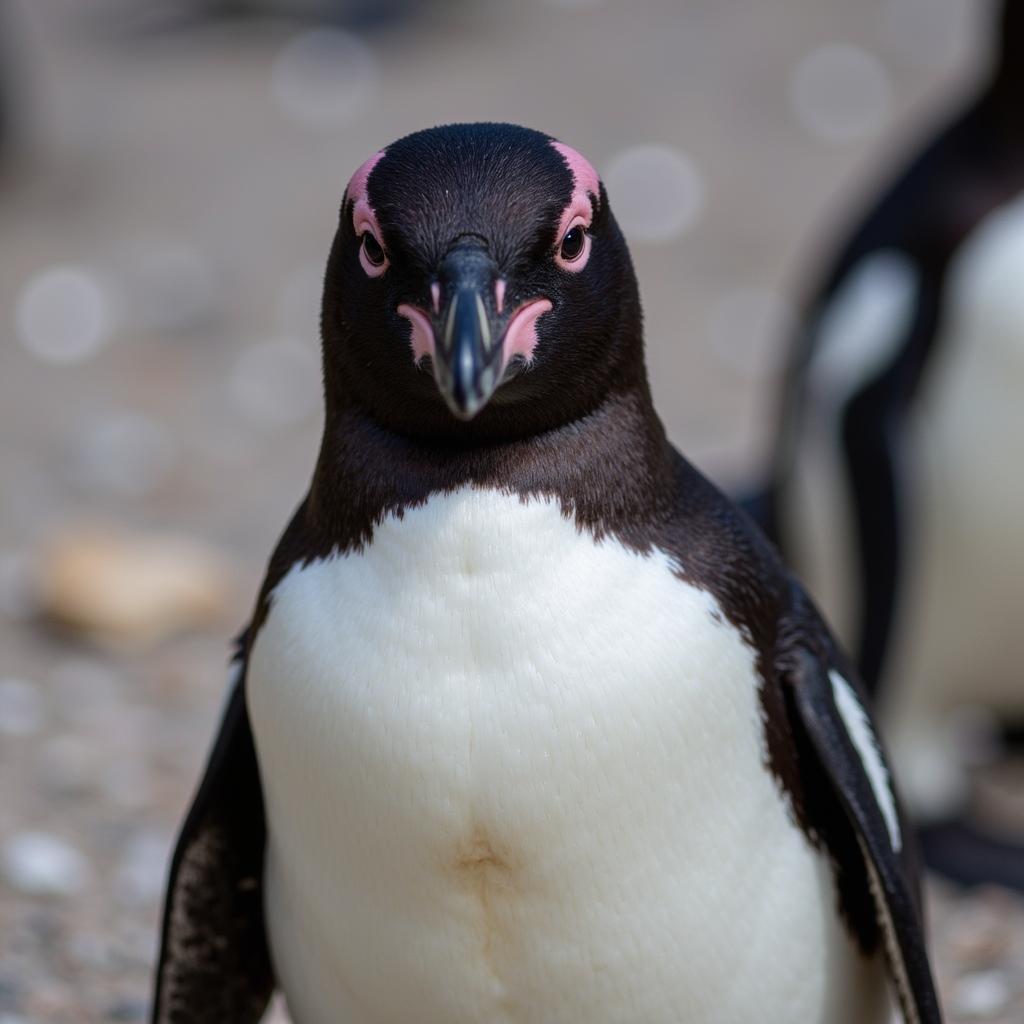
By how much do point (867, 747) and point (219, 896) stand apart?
0.83 metres

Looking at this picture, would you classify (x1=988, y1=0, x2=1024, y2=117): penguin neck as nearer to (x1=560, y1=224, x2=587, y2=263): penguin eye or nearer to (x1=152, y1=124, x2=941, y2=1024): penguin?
(x1=152, y1=124, x2=941, y2=1024): penguin

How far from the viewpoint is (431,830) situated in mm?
2131

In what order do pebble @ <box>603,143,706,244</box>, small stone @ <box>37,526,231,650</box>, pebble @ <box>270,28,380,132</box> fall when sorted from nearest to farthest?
small stone @ <box>37,526,231,650</box> → pebble @ <box>603,143,706,244</box> → pebble @ <box>270,28,380,132</box>

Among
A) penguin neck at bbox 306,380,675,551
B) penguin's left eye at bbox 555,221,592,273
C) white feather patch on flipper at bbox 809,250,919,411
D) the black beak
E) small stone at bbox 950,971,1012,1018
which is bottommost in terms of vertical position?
small stone at bbox 950,971,1012,1018

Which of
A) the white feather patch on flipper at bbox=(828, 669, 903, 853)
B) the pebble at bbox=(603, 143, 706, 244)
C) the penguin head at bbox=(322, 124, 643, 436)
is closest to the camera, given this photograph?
the penguin head at bbox=(322, 124, 643, 436)

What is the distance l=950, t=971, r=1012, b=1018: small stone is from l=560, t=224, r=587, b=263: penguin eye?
1.60 metres

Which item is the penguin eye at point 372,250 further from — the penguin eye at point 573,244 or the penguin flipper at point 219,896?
the penguin flipper at point 219,896

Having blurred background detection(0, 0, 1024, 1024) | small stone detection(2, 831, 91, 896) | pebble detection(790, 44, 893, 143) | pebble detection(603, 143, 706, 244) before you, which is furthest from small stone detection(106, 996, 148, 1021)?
pebble detection(790, 44, 893, 143)

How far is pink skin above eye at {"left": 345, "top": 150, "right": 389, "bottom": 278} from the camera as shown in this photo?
2.10 m

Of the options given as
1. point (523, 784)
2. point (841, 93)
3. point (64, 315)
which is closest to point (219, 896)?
point (523, 784)

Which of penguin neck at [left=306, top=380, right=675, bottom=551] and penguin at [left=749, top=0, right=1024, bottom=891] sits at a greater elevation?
penguin neck at [left=306, top=380, right=675, bottom=551]

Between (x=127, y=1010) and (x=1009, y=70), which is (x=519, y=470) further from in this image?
(x=1009, y=70)

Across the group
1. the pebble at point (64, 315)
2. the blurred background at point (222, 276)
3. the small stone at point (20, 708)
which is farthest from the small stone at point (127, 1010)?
the pebble at point (64, 315)

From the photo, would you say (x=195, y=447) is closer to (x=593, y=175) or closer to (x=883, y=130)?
(x=883, y=130)
